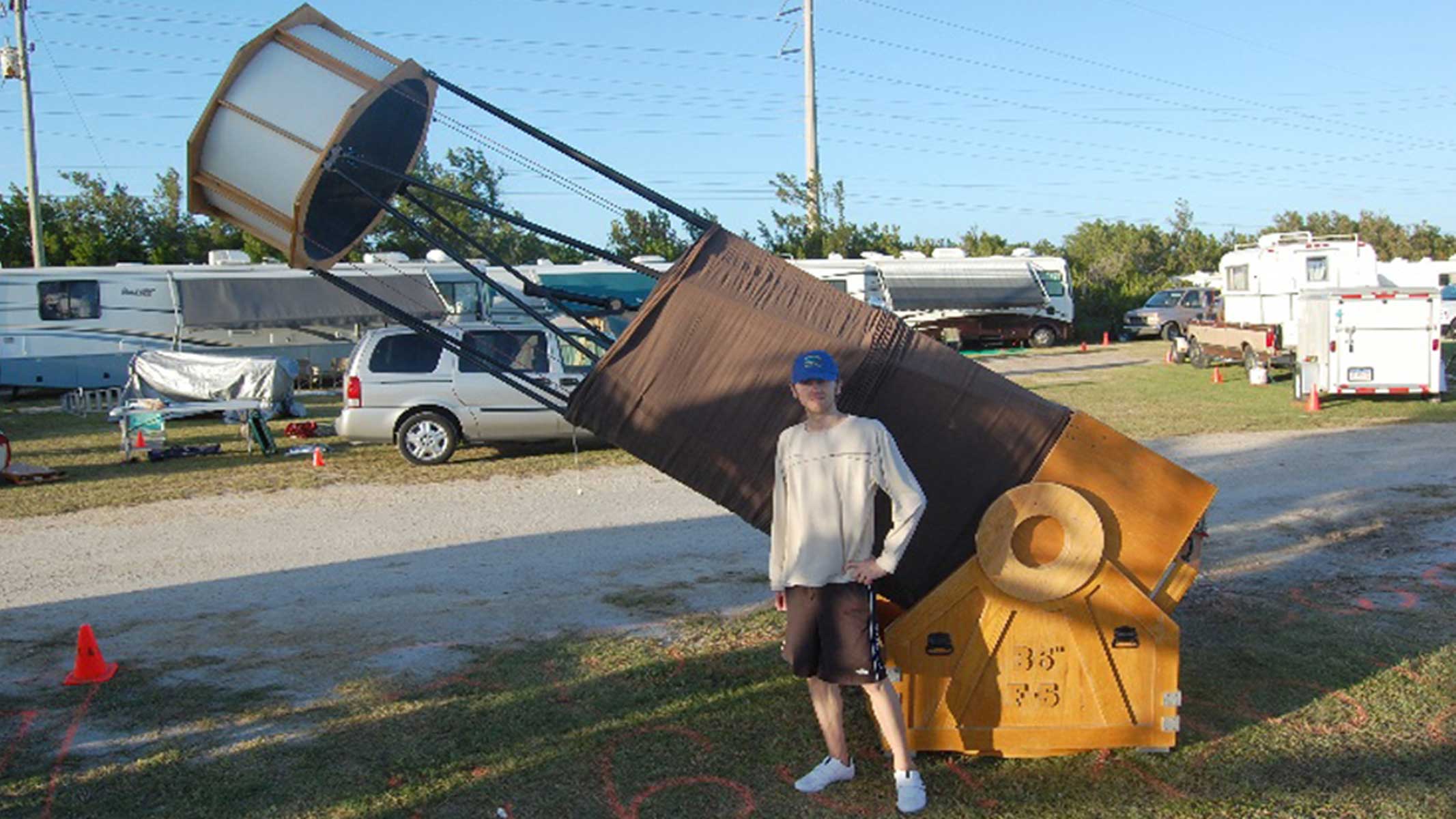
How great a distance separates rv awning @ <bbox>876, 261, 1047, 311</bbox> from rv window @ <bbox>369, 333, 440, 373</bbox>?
72.5 feet

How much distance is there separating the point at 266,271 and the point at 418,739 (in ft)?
74.1

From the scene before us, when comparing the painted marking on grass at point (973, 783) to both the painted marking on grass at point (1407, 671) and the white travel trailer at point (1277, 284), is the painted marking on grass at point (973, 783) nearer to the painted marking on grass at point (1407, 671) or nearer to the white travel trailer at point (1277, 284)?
the painted marking on grass at point (1407, 671)

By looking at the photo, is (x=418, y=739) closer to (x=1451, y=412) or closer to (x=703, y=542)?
(x=703, y=542)

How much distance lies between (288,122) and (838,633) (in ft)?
10.1

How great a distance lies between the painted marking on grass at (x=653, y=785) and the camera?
15.0 ft

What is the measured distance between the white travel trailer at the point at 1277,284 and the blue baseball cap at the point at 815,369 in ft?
62.6

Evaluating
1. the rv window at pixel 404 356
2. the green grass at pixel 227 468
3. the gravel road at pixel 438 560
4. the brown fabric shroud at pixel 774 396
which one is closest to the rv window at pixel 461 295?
the green grass at pixel 227 468

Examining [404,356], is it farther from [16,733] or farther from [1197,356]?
[1197,356]

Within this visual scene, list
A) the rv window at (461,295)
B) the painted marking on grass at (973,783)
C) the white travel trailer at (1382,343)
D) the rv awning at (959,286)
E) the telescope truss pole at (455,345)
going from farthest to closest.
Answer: the rv awning at (959,286) < the rv window at (461,295) < the white travel trailer at (1382,343) < the telescope truss pole at (455,345) < the painted marking on grass at (973,783)

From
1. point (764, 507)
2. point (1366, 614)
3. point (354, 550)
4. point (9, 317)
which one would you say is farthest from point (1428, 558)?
point (9, 317)

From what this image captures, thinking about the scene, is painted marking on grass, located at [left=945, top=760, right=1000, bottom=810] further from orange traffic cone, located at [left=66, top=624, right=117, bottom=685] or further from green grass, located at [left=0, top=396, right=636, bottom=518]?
green grass, located at [left=0, top=396, right=636, bottom=518]

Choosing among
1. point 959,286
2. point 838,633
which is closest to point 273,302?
point 959,286

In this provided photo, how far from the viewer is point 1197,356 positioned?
2581 cm

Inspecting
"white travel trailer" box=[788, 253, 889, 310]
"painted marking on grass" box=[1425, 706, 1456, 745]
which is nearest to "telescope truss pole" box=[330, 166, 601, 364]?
"painted marking on grass" box=[1425, 706, 1456, 745]
